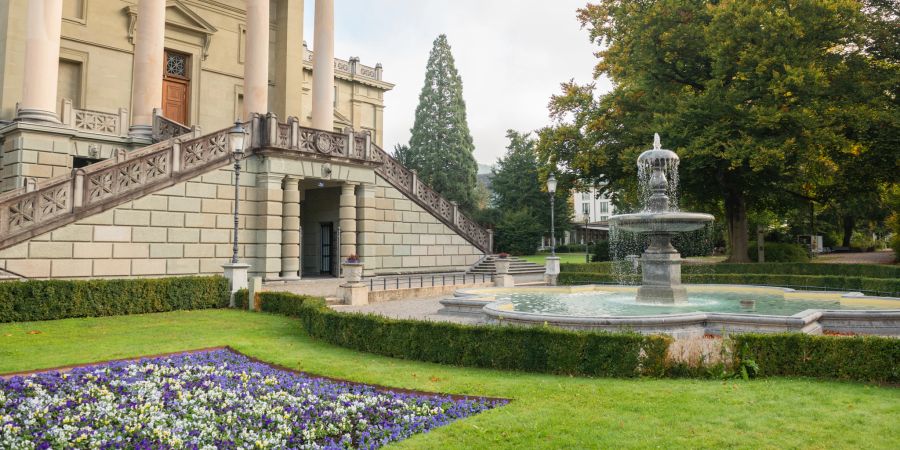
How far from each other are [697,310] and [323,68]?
71.7 ft

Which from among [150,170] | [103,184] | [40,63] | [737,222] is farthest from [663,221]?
[40,63]

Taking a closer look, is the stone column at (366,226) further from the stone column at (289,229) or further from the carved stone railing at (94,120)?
the carved stone railing at (94,120)

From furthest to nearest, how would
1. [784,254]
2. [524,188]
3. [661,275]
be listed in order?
[524,188] < [784,254] < [661,275]

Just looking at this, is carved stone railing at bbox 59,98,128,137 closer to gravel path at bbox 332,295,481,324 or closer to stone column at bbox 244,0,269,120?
stone column at bbox 244,0,269,120

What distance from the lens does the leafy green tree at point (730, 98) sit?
2605 centimetres

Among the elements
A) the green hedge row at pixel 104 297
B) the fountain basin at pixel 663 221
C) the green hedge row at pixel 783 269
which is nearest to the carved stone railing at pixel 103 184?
the green hedge row at pixel 104 297

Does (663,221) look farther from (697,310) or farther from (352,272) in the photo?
(352,272)

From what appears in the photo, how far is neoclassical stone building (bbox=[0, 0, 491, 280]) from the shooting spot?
61.7ft

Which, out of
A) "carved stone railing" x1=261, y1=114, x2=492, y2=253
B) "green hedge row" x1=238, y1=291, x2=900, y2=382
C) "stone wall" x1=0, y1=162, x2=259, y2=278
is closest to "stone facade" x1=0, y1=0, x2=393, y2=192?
"stone wall" x1=0, y1=162, x2=259, y2=278

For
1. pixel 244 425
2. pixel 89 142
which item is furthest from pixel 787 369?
pixel 89 142

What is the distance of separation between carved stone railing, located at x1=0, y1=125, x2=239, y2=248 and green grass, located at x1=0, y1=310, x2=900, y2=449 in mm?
6102

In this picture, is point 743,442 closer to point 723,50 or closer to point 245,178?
point 245,178

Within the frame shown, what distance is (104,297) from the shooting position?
16.1 metres

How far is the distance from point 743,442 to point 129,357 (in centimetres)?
989
